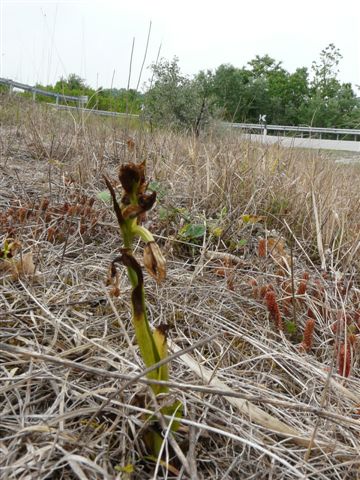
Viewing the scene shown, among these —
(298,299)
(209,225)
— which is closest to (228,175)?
(209,225)

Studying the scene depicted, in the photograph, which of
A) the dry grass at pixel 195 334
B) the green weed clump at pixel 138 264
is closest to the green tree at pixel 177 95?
the dry grass at pixel 195 334

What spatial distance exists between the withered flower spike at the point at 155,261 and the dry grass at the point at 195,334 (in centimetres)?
13

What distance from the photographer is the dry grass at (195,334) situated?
78cm

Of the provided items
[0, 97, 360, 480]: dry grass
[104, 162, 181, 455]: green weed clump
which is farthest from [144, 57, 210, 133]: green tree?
[104, 162, 181, 455]: green weed clump

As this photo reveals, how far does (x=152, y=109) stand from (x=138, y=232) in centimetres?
633

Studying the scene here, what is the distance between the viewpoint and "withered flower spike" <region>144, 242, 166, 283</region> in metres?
0.65

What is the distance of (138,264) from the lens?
2.21 ft

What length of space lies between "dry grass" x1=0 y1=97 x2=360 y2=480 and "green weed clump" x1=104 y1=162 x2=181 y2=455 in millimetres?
51

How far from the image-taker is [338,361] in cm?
111

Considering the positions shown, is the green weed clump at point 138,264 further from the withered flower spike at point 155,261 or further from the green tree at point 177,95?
the green tree at point 177,95

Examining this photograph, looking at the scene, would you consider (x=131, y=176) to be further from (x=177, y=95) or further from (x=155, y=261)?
(x=177, y=95)

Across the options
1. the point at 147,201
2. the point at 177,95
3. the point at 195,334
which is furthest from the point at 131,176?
the point at 177,95

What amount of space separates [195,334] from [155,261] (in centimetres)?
63

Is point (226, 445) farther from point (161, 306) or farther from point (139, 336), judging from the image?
point (161, 306)
